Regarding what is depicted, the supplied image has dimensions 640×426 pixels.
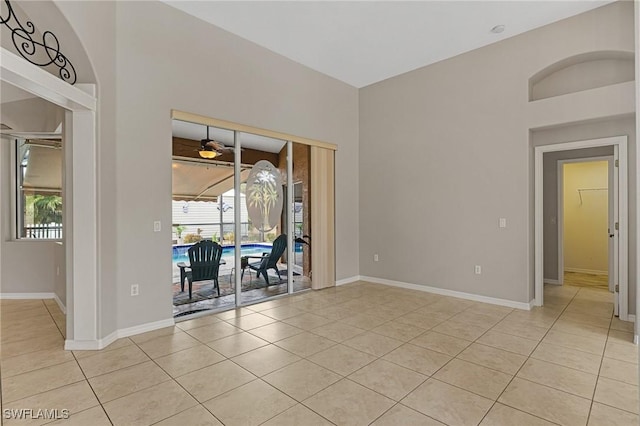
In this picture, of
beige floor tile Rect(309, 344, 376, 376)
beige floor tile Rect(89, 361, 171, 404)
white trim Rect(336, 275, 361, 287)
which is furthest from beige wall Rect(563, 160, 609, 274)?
beige floor tile Rect(89, 361, 171, 404)

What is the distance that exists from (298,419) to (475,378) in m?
1.45

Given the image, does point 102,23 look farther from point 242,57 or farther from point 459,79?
point 459,79

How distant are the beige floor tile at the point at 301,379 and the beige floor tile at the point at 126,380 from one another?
0.87 m

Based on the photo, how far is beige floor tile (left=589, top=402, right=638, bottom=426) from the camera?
6.53 feet

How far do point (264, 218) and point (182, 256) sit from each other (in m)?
1.30

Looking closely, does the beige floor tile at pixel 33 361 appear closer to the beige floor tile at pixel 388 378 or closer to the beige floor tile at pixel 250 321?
the beige floor tile at pixel 250 321

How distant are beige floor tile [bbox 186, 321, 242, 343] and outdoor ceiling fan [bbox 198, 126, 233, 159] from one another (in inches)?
83.8

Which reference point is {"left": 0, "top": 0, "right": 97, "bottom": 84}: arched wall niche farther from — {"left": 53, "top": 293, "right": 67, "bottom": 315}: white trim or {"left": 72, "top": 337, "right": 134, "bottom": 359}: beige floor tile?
{"left": 53, "top": 293, "right": 67, "bottom": 315}: white trim

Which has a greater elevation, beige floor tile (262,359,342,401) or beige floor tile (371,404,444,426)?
beige floor tile (262,359,342,401)

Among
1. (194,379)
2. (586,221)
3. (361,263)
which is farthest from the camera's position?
(586,221)

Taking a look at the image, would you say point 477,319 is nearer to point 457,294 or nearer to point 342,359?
point 457,294

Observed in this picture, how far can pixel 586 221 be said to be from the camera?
676cm

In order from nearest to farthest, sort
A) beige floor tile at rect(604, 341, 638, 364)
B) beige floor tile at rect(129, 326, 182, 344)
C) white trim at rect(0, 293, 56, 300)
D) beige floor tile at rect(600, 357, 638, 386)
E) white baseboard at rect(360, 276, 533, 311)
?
beige floor tile at rect(600, 357, 638, 386), beige floor tile at rect(604, 341, 638, 364), beige floor tile at rect(129, 326, 182, 344), white baseboard at rect(360, 276, 533, 311), white trim at rect(0, 293, 56, 300)

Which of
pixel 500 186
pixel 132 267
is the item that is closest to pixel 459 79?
pixel 500 186
